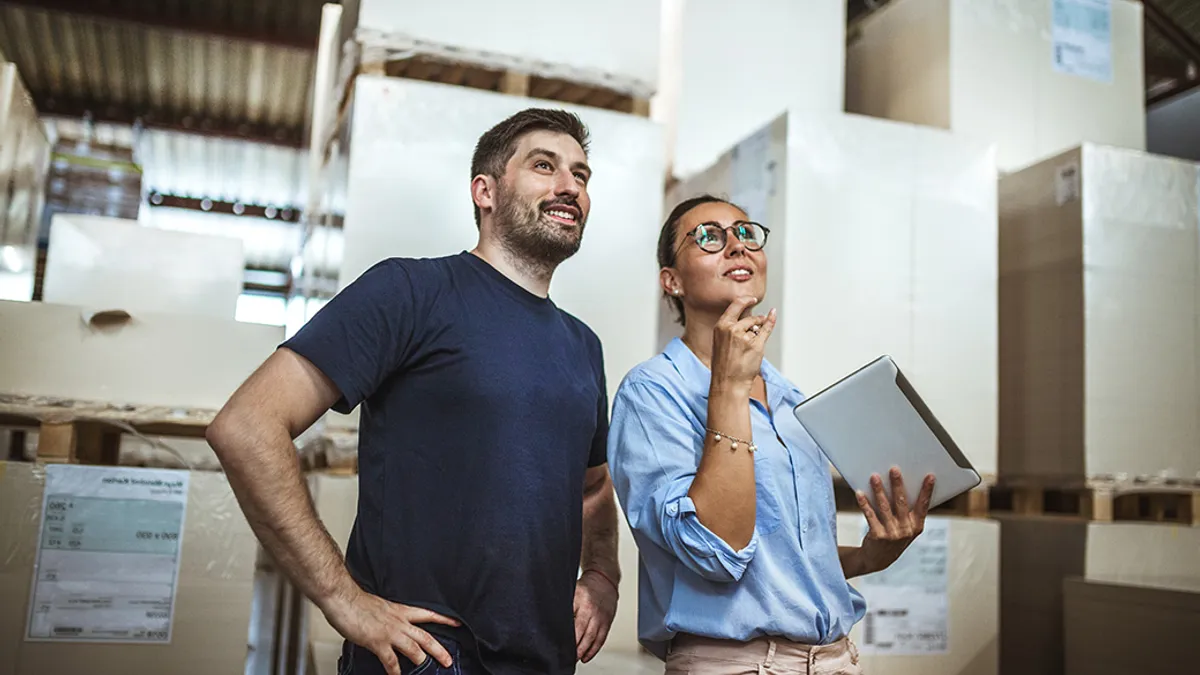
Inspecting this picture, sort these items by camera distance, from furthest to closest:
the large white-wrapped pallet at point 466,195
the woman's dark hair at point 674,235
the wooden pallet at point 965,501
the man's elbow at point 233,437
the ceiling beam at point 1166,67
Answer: the ceiling beam at point 1166,67 → the wooden pallet at point 965,501 → the large white-wrapped pallet at point 466,195 → the woman's dark hair at point 674,235 → the man's elbow at point 233,437

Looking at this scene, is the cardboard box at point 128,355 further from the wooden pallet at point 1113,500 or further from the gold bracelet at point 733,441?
the wooden pallet at point 1113,500

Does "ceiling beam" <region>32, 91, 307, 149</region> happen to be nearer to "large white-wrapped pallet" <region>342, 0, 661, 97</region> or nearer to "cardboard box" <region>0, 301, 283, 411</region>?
"large white-wrapped pallet" <region>342, 0, 661, 97</region>

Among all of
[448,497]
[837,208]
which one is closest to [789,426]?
[448,497]

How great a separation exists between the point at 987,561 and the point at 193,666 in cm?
237

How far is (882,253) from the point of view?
137 inches

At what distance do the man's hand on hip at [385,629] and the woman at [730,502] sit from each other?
41 centimetres

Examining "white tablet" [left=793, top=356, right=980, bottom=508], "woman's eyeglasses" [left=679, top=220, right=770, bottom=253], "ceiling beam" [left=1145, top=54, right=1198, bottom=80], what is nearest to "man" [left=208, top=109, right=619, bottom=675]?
"woman's eyeglasses" [left=679, top=220, right=770, bottom=253]

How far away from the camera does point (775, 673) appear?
1789 mm

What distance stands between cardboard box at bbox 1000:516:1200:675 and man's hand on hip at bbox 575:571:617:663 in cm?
207

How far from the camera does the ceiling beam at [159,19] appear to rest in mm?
6746

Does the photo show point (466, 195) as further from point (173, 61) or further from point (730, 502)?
point (173, 61)

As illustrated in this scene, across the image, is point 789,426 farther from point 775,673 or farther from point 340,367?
point 340,367

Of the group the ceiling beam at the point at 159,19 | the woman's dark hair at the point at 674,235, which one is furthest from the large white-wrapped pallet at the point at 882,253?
the ceiling beam at the point at 159,19

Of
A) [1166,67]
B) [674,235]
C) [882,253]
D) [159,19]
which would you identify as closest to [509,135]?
[674,235]
